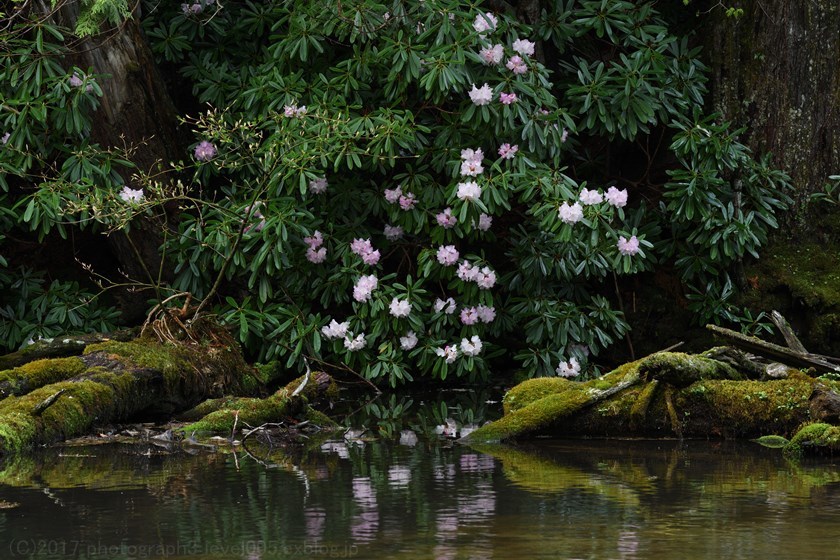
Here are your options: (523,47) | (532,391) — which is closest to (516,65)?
(523,47)

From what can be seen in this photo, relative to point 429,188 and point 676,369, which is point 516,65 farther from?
point 676,369

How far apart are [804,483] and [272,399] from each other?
3.52m

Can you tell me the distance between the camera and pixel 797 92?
33.8ft

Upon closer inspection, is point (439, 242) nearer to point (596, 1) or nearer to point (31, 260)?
point (596, 1)

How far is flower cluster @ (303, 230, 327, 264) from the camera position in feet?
31.1

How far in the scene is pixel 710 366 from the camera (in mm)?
7094

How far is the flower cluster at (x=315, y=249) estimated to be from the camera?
949 cm

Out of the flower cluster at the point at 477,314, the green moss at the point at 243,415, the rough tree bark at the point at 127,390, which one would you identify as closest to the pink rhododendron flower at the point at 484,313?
the flower cluster at the point at 477,314

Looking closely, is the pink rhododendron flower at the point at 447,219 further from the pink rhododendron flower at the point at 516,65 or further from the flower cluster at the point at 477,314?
the pink rhododendron flower at the point at 516,65

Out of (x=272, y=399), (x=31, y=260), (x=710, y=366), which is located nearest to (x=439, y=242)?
(x=272, y=399)

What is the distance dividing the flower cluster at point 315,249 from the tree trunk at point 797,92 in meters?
3.74

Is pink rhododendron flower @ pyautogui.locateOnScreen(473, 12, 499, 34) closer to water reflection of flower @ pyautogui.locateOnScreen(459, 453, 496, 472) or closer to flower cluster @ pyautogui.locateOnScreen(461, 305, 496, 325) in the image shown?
flower cluster @ pyautogui.locateOnScreen(461, 305, 496, 325)

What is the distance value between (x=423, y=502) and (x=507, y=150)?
4.71 m

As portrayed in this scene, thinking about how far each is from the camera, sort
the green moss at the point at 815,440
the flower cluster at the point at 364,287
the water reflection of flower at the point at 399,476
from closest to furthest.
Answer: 1. the water reflection of flower at the point at 399,476
2. the green moss at the point at 815,440
3. the flower cluster at the point at 364,287
